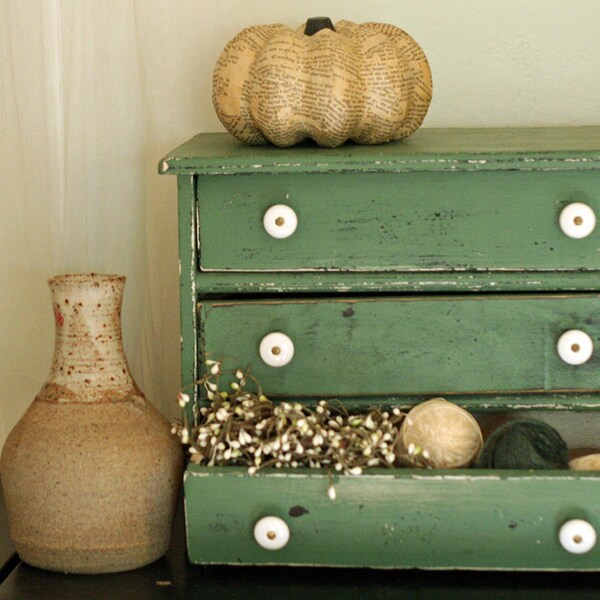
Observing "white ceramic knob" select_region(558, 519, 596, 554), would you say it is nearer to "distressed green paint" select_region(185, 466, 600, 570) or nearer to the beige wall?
"distressed green paint" select_region(185, 466, 600, 570)

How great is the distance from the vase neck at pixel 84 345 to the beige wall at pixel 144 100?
389mm

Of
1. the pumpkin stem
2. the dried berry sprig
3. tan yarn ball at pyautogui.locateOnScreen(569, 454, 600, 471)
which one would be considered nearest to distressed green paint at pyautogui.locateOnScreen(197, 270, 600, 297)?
the dried berry sprig

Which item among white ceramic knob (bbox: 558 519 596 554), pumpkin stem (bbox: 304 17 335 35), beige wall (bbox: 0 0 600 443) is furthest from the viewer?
beige wall (bbox: 0 0 600 443)

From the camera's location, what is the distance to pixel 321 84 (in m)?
1.20

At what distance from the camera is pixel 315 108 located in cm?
121

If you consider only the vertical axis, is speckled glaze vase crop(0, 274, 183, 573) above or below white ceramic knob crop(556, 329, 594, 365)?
below

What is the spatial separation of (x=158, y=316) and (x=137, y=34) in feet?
1.55

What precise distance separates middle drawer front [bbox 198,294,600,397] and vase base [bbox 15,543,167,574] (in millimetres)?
264

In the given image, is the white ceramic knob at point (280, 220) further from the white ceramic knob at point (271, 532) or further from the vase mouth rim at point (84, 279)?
the white ceramic knob at point (271, 532)

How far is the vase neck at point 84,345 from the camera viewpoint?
3.89 feet

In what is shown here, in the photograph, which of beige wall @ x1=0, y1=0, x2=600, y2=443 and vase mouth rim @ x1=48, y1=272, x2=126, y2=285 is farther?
beige wall @ x1=0, y1=0, x2=600, y2=443

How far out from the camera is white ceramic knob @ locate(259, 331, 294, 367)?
3.89ft

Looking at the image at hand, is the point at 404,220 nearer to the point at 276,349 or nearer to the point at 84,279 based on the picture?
the point at 276,349

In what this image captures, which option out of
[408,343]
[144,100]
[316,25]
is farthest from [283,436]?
[144,100]
